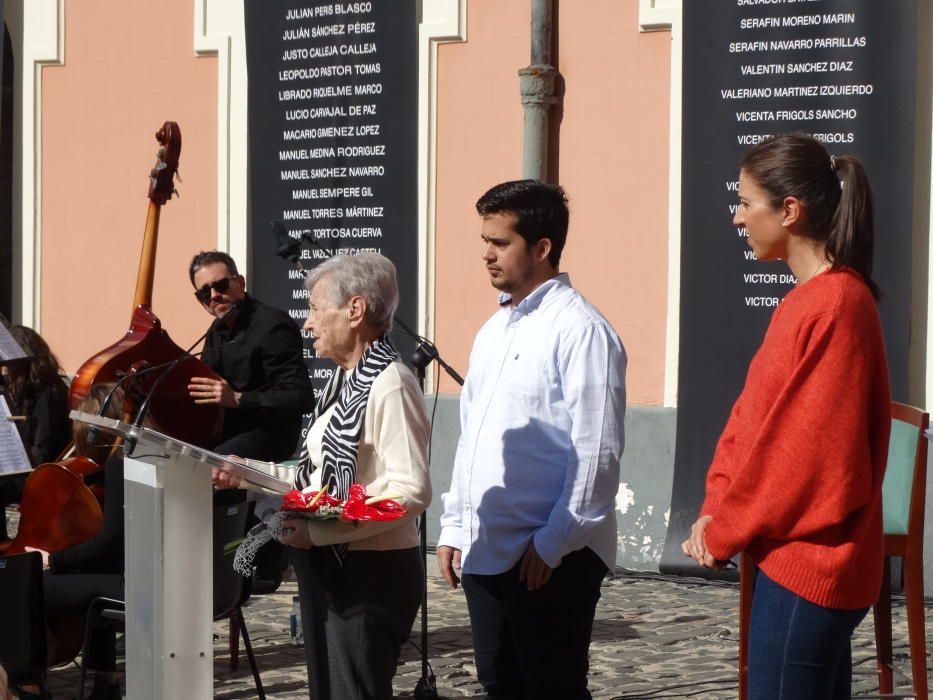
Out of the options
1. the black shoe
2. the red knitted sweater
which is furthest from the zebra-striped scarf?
the black shoe

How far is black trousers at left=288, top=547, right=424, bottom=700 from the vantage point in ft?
11.5

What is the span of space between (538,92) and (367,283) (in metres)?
4.41

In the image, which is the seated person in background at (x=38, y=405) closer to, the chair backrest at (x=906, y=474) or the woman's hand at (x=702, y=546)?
the chair backrest at (x=906, y=474)

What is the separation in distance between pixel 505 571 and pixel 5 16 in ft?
28.0

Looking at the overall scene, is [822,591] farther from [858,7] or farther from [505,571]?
[858,7]

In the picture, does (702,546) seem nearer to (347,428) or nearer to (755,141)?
(347,428)

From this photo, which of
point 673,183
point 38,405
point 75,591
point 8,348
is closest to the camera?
point 75,591

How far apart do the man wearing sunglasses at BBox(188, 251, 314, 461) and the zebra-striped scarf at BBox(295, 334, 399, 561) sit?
2813mm

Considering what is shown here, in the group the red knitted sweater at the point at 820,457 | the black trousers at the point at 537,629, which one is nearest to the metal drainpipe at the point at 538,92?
the black trousers at the point at 537,629

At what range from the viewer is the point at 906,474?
15.3 feet

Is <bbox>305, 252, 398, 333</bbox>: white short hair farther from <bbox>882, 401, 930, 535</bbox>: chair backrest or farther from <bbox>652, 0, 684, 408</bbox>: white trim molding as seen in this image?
<bbox>652, 0, 684, 408</bbox>: white trim molding

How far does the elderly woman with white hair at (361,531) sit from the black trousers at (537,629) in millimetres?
209

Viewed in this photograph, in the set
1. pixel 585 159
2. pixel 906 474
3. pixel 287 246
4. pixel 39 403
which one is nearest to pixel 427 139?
pixel 585 159

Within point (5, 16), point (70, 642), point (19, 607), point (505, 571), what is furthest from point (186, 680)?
point (5, 16)
